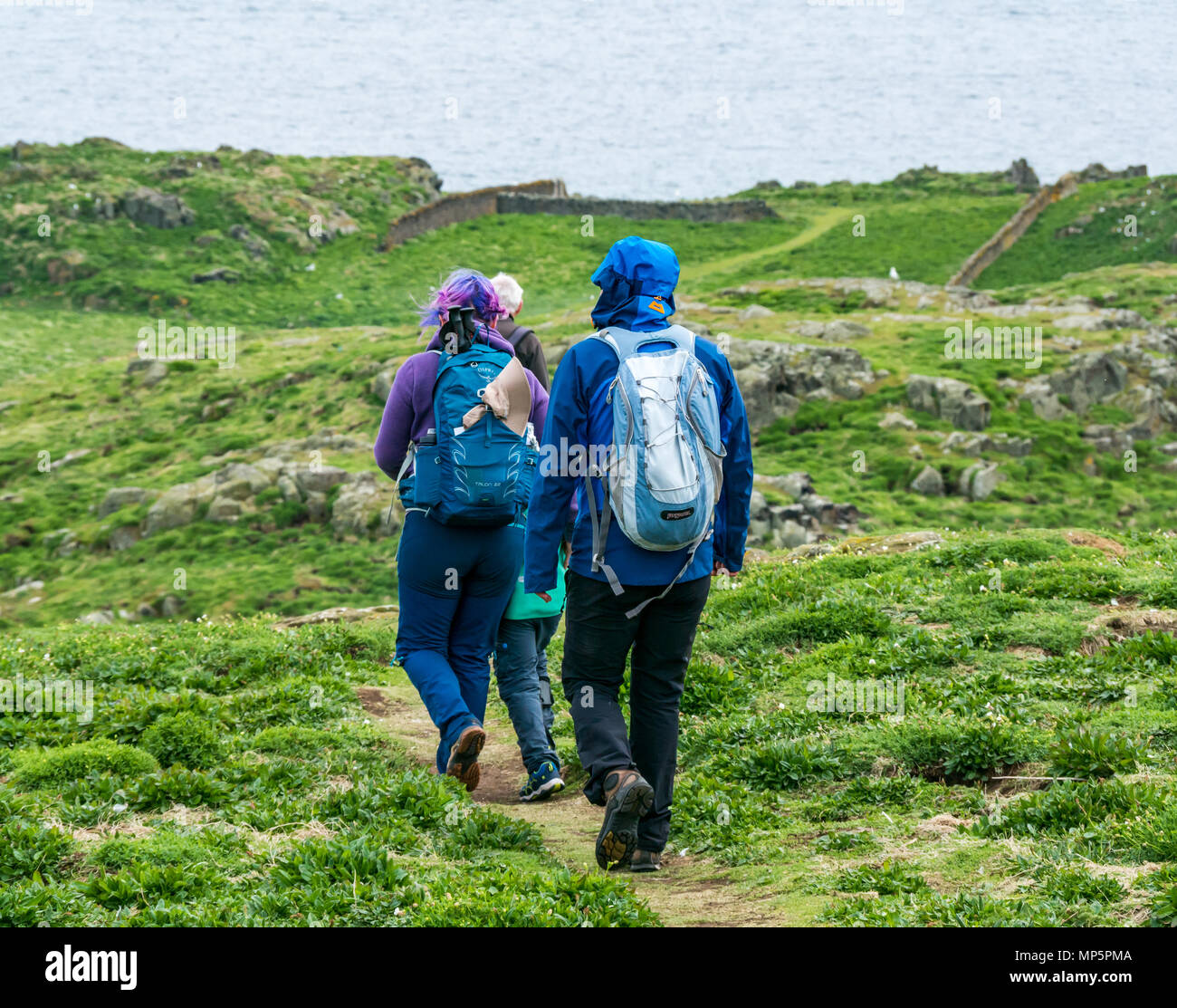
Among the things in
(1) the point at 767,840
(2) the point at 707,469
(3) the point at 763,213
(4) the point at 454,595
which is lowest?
(1) the point at 767,840

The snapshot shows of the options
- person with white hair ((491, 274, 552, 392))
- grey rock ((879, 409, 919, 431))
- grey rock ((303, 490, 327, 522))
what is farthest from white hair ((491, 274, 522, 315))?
grey rock ((879, 409, 919, 431))

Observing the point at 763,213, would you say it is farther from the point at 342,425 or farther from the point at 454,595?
the point at 454,595

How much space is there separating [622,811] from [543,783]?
69.7 inches

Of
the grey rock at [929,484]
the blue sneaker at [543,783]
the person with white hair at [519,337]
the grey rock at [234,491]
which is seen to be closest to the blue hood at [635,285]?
the person with white hair at [519,337]

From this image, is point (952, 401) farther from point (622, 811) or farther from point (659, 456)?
point (622, 811)

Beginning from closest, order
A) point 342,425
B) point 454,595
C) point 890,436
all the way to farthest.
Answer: point 454,595, point 890,436, point 342,425

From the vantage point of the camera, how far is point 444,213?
56.1 metres

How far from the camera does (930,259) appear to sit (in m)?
48.3

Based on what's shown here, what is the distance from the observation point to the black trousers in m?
5.43

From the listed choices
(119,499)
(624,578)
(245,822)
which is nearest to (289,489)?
(119,499)

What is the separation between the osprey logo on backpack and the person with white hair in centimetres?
189
